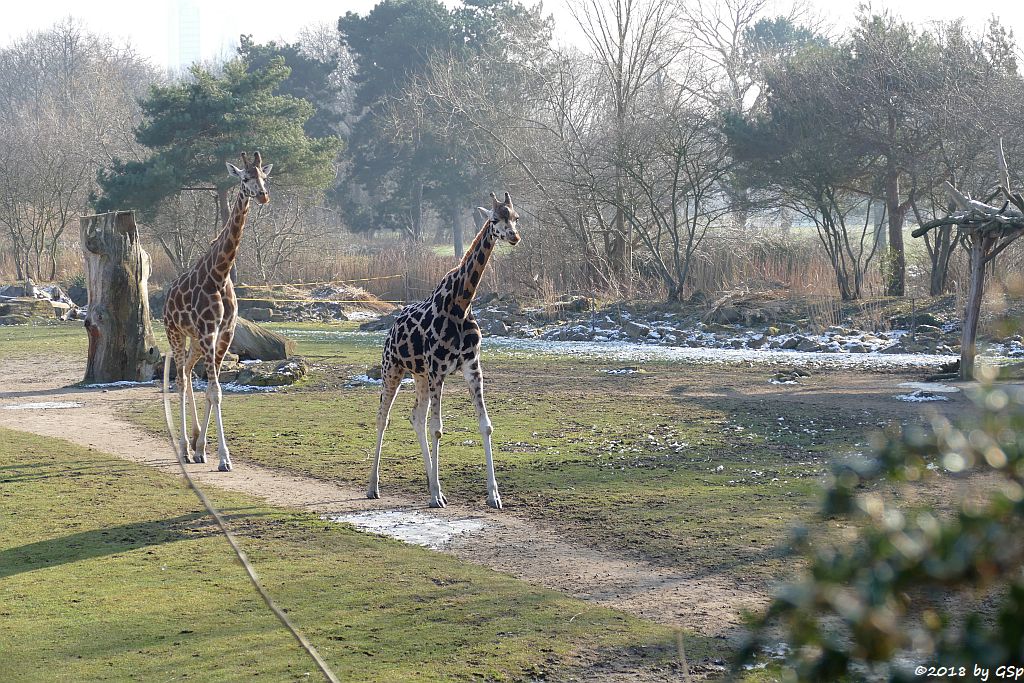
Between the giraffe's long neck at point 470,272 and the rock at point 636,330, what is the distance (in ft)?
56.8

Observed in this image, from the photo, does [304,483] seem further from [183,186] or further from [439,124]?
[439,124]

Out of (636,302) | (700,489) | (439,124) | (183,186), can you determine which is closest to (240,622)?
(700,489)

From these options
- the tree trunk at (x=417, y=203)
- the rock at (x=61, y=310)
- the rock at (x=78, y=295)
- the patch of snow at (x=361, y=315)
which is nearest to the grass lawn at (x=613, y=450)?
the patch of snow at (x=361, y=315)

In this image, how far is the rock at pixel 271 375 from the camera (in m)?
18.5

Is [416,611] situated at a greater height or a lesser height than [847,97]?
lesser

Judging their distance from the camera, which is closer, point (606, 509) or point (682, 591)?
point (682, 591)

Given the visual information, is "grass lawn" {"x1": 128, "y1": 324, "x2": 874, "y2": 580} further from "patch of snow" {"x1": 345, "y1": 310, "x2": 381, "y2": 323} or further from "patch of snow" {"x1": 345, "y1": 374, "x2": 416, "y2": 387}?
"patch of snow" {"x1": 345, "y1": 310, "x2": 381, "y2": 323}

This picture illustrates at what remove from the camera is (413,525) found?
884 centimetres

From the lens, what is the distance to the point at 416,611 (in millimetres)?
6605

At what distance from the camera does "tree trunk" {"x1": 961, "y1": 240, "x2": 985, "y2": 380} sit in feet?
54.9

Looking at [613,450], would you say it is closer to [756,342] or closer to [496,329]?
[756,342]

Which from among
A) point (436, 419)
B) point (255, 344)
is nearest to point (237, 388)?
point (255, 344)

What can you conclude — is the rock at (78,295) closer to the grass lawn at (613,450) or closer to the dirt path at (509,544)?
the grass lawn at (613,450)

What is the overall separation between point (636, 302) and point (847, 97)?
7933 millimetres
